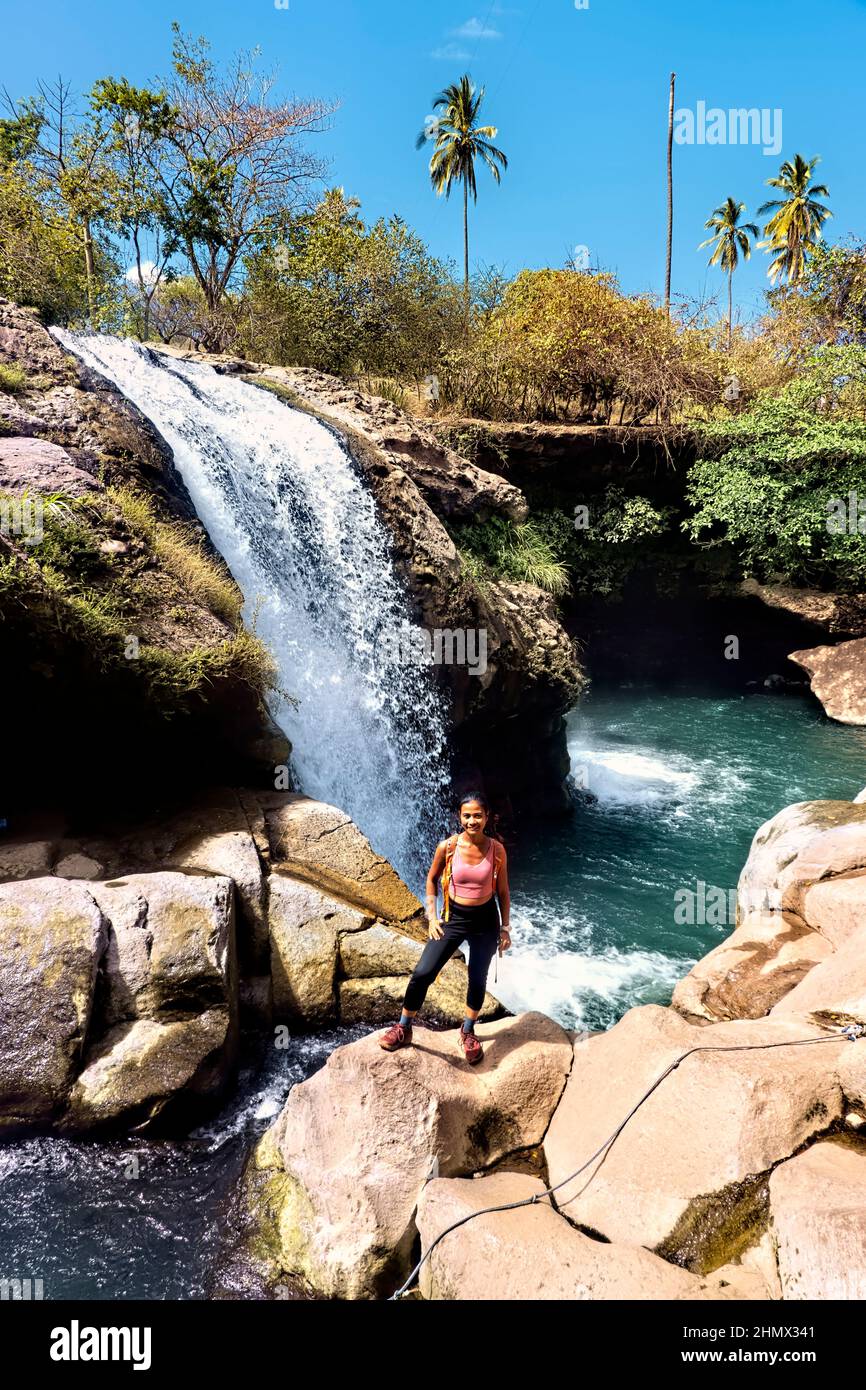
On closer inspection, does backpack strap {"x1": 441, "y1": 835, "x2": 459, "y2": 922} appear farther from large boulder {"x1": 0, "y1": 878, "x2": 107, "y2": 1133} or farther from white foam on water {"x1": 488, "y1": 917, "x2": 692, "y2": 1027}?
white foam on water {"x1": 488, "y1": 917, "x2": 692, "y2": 1027}

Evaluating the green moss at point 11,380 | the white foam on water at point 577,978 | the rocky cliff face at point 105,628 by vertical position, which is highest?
the green moss at point 11,380

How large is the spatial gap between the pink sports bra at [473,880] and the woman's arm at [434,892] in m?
0.17

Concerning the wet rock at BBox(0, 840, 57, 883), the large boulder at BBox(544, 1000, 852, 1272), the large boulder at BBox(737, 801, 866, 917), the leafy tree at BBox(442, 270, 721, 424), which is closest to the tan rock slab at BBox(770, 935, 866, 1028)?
the large boulder at BBox(544, 1000, 852, 1272)

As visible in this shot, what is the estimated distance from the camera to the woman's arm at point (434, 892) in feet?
15.6

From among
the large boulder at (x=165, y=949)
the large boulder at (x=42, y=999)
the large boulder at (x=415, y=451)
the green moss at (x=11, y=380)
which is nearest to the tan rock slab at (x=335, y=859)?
the large boulder at (x=165, y=949)

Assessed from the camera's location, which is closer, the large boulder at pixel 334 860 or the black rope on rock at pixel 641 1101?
the black rope on rock at pixel 641 1101

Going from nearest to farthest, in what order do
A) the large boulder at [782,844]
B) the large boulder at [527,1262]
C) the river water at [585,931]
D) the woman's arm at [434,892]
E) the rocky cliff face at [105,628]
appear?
the large boulder at [527,1262]
the river water at [585,931]
the woman's arm at [434,892]
the rocky cliff face at [105,628]
the large boulder at [782,844]

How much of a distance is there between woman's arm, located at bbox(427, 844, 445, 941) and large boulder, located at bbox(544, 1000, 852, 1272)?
140 cm

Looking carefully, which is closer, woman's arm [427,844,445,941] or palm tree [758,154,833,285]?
woman's arm [427,844,445,941]

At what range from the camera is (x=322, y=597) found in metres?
9.78

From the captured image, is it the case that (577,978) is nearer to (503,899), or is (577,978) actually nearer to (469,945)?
(503,899)

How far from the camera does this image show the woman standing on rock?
4652 mm

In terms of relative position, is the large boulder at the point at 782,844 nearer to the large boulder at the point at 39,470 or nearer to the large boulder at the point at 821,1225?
the large boulder at the point at 821,1225

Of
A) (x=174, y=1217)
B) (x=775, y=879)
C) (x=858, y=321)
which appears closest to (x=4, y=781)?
(x=174, y=1217)
